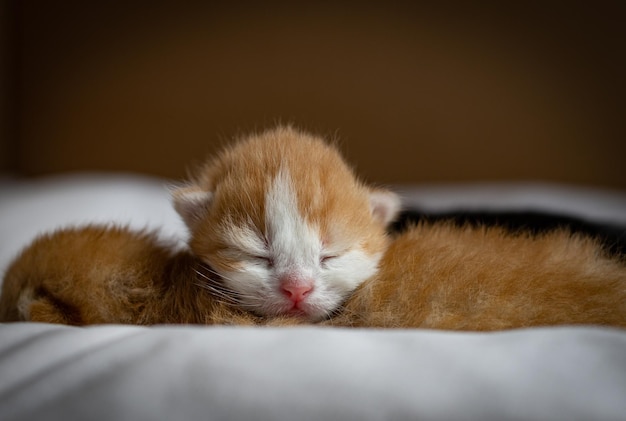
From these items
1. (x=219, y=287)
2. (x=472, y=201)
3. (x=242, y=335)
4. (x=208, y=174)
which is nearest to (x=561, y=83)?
(x=472, y=201)

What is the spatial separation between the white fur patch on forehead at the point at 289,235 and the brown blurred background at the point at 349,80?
1.52m

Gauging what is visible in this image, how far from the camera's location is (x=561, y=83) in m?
2.30

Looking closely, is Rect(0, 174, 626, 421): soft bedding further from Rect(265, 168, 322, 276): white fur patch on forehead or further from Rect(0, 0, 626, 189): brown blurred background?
Rect(0, 0, 626, 189): brown blurred background

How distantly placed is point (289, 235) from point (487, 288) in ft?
0.87

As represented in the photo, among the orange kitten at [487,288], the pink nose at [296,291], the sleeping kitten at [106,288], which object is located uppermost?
the orange kitten at [487,288]

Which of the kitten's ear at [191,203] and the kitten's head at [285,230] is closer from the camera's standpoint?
the kitten's head at [285,230]

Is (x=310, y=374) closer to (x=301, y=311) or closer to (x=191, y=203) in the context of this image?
(x=301, y=311)

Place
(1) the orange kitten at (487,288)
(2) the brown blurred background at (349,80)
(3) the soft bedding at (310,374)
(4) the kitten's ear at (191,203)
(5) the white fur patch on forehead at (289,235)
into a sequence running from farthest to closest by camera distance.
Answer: (2) the brown blurred background at (349,80) < (4) the kitten's ear at (191,203) < (5) the white fur patch on forehead at (289,235) < (1) the orange kitten at (487,288) < (3) the soft bedding at (310,374)

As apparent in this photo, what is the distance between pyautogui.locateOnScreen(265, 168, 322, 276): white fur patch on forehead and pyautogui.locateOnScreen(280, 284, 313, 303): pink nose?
2cm

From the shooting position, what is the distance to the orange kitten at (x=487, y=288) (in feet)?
2.32

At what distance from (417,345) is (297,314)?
0.86 feet

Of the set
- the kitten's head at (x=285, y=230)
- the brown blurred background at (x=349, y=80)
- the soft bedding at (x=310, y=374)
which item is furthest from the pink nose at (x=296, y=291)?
the brown blurred background at (x=349, y=80)

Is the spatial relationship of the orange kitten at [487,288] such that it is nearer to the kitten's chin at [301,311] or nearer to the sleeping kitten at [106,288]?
Answer: the kitten's chin at [301,311]

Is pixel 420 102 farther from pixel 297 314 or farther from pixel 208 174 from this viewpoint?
pixel 297 314
